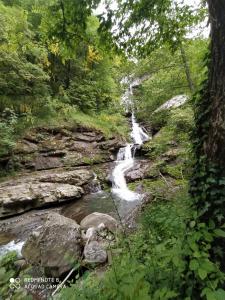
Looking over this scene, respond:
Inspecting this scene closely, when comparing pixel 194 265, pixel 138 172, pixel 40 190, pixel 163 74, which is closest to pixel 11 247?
pixel 40 190

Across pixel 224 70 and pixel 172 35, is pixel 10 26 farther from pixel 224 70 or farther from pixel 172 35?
pixel 224 70

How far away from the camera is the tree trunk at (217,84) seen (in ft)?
6.13

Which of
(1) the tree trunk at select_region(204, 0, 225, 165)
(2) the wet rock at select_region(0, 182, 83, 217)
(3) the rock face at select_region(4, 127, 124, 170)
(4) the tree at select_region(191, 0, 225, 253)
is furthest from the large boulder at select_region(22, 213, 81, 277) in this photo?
(3) the rock face at select_region(4, 127, 124, 170)

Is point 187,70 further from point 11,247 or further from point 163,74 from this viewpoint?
point 11,247

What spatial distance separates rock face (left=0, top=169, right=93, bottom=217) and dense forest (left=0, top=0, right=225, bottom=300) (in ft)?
0.14

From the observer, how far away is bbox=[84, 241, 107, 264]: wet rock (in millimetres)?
4000

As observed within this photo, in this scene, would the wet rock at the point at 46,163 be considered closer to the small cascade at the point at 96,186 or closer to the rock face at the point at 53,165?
the rock face at the point at 53,165

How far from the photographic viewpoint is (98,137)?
13.7 meters

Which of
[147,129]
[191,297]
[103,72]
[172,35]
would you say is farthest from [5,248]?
[103,72]

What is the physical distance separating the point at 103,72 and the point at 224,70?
16022 mm

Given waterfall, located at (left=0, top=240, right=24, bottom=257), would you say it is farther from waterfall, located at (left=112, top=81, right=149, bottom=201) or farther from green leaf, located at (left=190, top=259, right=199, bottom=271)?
green leaf, located at (left=190, top=259, right=199, bottom=271)

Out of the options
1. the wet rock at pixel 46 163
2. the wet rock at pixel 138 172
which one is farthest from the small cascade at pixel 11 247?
the wet rock at pixel 138 172

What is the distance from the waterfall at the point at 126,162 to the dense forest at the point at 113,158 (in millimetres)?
68

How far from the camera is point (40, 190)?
27.5 ft
